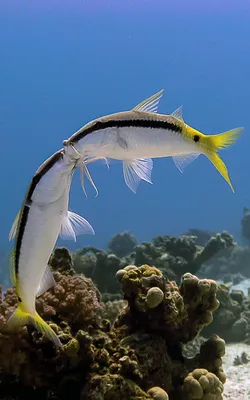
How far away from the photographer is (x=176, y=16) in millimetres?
90125

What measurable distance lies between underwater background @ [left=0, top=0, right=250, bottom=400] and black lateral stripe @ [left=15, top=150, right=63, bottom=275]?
0.36 meters

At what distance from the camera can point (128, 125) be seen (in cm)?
284

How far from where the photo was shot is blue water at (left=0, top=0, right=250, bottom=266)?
294 feet

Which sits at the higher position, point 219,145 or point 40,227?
point 219,145

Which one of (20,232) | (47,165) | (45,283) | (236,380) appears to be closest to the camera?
(47,165)

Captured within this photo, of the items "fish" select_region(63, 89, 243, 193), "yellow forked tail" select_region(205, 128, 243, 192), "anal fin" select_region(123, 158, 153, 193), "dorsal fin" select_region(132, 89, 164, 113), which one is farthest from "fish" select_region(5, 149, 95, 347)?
"yellow forked tail" select_region(205, 128, 243, 192)

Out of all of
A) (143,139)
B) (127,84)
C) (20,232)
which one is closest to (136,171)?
(143,139)

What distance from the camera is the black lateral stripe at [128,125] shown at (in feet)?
8.84

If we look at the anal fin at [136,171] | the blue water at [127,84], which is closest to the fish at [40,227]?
the anal fin at [136,171]

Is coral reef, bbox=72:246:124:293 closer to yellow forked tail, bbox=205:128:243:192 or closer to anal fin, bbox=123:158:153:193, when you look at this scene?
anal fin, bbox=123:158:153:193

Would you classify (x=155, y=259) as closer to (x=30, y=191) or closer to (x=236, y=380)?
(x=236, y=380)

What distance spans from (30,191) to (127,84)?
341 feet

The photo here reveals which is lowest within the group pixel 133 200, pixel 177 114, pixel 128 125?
pixel 128 125

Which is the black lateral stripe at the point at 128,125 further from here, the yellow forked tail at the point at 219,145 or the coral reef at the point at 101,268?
the coral reef at the point at 101,268
